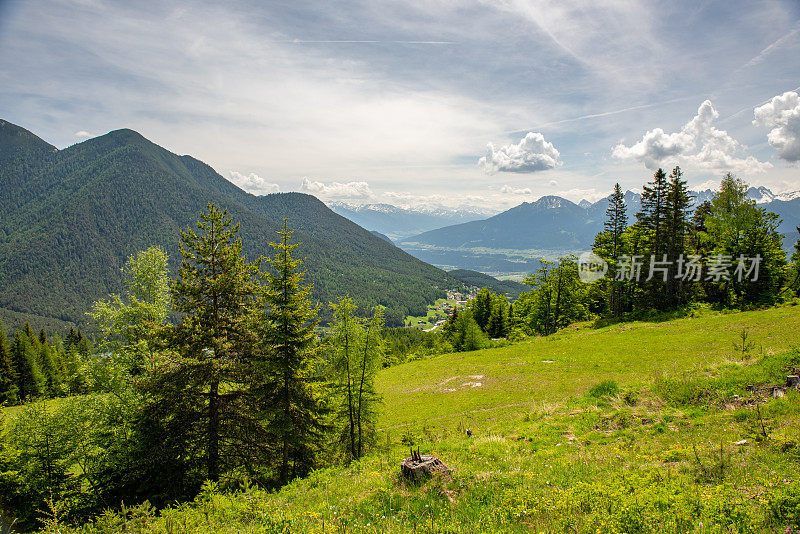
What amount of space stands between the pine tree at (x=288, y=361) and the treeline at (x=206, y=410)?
1.9 inches

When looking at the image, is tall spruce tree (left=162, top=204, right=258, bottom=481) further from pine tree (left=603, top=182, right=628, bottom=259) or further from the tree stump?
pine tree (left=603, top=182, right=628, bottom=259)

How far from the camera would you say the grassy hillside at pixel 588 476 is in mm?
5770

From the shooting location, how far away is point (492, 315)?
58.2 m

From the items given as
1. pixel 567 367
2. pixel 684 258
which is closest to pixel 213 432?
pixel 567 367

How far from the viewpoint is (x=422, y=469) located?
857cm

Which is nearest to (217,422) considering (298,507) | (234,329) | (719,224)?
(234,329)

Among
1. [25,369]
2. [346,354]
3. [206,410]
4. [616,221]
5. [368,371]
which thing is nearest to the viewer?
[206,410]

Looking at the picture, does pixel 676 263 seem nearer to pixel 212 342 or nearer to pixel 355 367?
pixel 355 367

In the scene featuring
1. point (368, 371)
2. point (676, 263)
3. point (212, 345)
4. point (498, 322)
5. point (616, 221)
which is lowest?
point (498, 322)

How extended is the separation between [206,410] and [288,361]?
4599 mm

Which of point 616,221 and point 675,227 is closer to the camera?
point 675,227

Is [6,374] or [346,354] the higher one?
[346,354]

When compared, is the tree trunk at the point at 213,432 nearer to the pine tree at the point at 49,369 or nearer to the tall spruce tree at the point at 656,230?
the tall spruce tree at the point at 656,230

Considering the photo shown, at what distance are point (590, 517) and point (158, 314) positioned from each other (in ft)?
75.8
